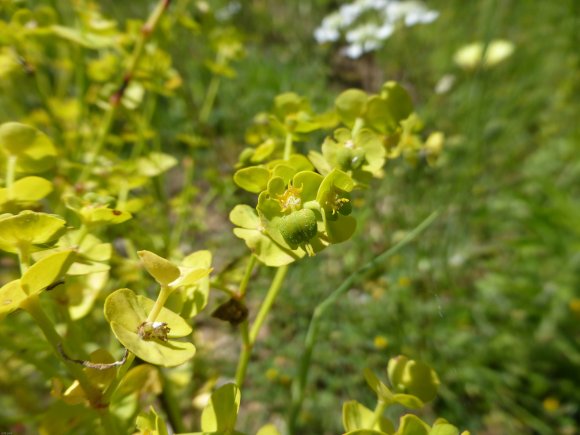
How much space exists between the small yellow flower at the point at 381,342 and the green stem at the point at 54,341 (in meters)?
0.86

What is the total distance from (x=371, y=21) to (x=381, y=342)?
3.87 feet

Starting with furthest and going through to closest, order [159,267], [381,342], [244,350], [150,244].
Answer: [381,342]
[150,244]
[244,350]
[159,267]

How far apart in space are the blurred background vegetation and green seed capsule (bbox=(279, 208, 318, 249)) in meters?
0.63

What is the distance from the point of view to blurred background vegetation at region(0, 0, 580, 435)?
125cm

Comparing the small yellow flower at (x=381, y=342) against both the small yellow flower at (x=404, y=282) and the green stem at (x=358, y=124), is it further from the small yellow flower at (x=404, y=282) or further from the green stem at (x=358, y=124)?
the green stem at (x=358, y=124)

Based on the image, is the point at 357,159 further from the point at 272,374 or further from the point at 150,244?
the point at 272,374

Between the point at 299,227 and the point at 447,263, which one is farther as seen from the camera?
the point at 447,263

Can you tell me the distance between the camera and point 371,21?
181cm

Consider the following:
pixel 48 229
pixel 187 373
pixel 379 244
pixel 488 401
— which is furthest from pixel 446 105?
pixel 48 229

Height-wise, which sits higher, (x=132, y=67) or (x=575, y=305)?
(x=132, y=67)

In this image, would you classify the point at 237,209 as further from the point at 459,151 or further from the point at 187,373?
the point at 459,151

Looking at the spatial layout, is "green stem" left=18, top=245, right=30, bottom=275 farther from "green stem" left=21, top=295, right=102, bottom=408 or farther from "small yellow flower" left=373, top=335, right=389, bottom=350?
"small yellow flower" left=373, top=335, right=389, bottom=350

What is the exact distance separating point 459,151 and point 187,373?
3.85ft

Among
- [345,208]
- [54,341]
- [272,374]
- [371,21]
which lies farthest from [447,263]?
[54,341]
